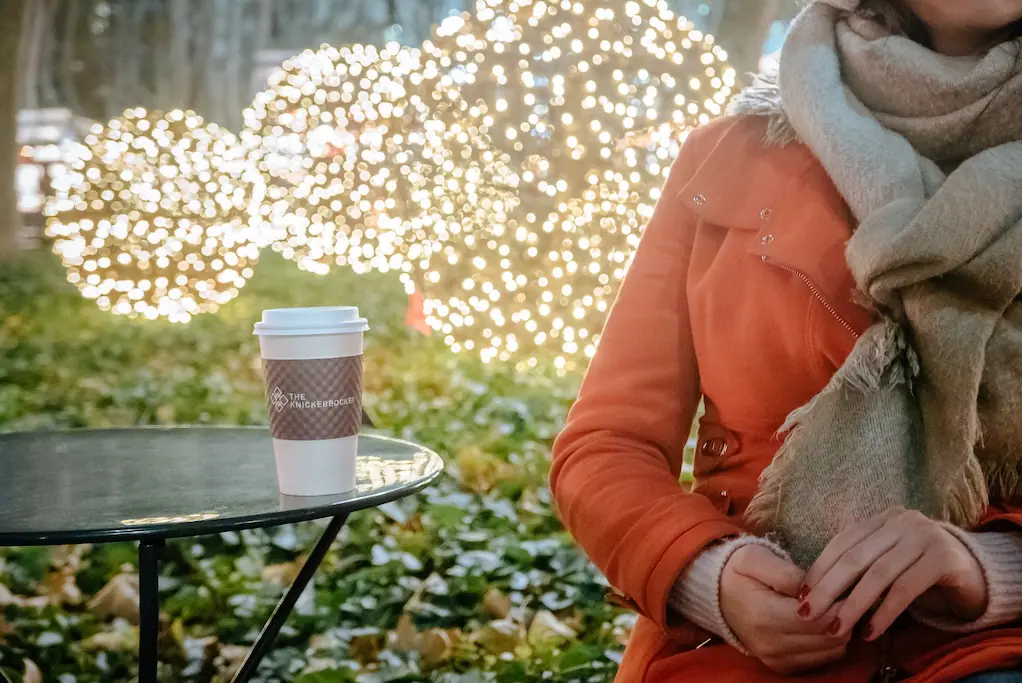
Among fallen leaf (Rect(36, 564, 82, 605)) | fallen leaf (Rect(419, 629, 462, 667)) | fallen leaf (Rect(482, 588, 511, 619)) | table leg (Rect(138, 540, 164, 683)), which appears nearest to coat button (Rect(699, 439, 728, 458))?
table leg (Rect(138, 540, 164, 683))

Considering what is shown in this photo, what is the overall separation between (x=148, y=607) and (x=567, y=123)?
1.69 metres

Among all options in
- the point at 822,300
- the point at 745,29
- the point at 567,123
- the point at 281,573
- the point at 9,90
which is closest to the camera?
the point at 822,300

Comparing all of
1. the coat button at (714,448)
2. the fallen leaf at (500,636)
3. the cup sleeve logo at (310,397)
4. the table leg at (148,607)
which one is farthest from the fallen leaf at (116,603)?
the coat button at (714,448)

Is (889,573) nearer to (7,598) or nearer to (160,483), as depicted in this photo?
(160,483)

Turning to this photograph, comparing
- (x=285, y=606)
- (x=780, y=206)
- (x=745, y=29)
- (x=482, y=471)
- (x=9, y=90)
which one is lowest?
(x=482, y=471)

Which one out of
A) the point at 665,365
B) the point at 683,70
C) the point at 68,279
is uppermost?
the point at 683,70

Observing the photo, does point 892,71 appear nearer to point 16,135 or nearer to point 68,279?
point 68,279

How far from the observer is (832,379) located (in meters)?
0.80

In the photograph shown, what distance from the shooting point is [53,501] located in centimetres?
82

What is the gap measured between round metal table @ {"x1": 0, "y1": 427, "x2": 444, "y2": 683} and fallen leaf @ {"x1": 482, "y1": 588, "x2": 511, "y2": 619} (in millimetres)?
781

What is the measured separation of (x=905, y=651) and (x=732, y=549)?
0.17 metres

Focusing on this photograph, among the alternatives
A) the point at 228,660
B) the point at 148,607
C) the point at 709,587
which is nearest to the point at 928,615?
the point at 709,587

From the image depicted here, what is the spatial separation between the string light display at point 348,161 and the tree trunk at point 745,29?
105cm

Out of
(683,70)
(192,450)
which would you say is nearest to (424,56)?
(683,70)
